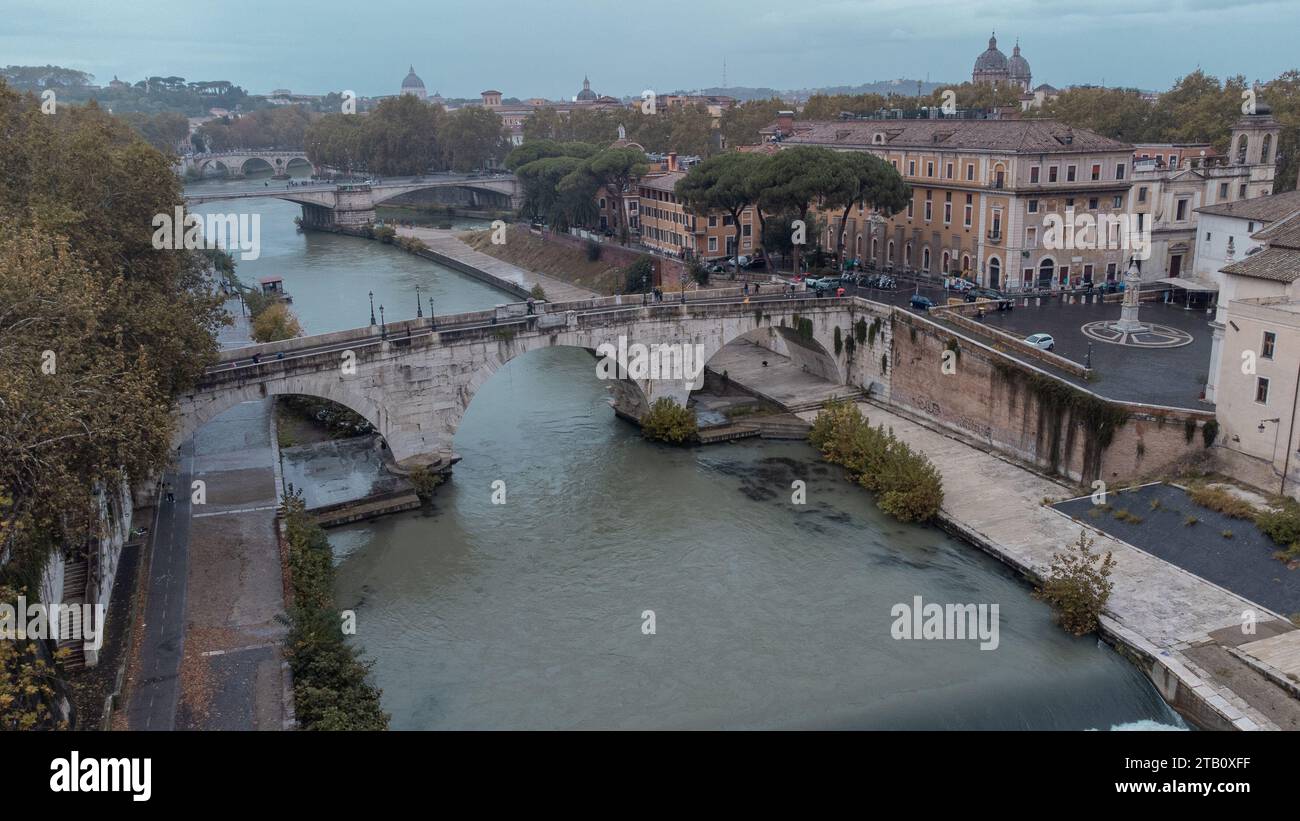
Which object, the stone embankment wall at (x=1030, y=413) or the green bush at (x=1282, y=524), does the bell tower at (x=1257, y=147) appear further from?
the green bush at (x=1282, y=524)

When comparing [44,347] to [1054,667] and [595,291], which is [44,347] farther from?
[595,291]

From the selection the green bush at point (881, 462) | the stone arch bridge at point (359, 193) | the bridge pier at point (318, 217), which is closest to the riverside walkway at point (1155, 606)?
the green bush at point (881, 462)

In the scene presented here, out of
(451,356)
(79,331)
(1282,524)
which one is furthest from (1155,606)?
(79,331)

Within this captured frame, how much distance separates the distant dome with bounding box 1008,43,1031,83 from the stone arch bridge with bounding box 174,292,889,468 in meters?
95.4

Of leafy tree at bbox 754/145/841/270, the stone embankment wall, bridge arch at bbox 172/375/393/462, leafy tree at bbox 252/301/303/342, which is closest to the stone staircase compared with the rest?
bridge arch at bbox 172/375/393/462

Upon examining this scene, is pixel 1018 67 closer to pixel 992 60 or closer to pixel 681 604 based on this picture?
pixel 992 60

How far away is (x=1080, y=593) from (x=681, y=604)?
854 centimetres

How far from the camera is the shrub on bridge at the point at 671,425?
33.7 meters

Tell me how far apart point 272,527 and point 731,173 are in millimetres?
26568

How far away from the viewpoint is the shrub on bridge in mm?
33719

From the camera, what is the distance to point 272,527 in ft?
81.4

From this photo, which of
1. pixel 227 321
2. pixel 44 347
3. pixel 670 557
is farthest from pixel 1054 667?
pixel 227 321

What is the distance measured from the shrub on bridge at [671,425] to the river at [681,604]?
1.78ft

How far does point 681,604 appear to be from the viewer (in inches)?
925
